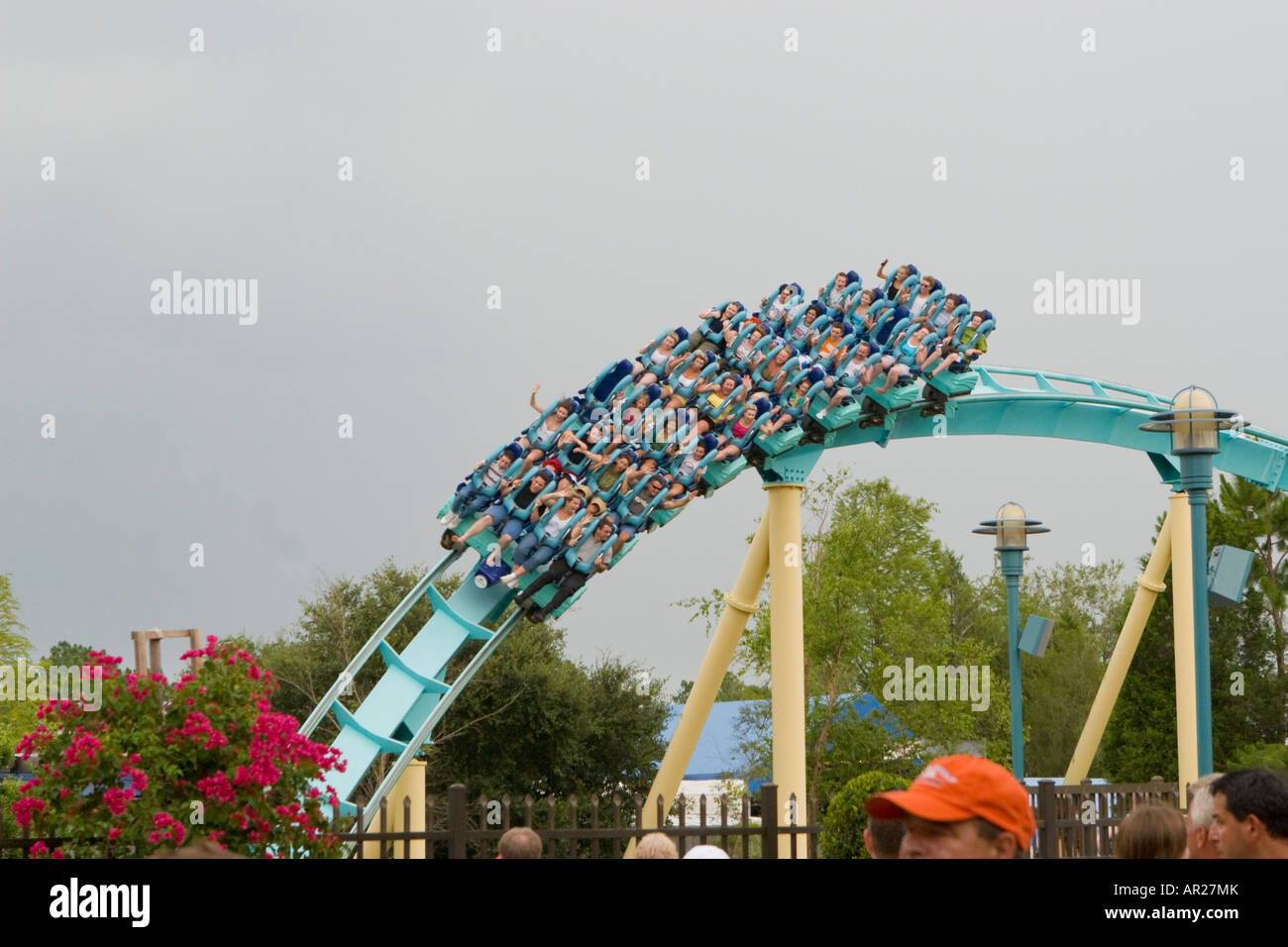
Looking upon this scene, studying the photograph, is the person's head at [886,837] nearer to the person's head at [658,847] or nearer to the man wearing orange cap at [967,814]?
the man wearing orange cap at [967,814]

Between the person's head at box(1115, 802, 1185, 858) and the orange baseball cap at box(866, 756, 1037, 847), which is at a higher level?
the orange baseball cap at box(866, 756, 1037, 847)

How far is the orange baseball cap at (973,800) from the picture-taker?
2.42m

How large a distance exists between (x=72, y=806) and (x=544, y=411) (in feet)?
25.1

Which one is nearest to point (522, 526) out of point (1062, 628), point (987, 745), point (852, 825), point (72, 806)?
point (852, 825)

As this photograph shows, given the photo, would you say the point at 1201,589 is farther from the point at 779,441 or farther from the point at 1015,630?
the point at 1015,630

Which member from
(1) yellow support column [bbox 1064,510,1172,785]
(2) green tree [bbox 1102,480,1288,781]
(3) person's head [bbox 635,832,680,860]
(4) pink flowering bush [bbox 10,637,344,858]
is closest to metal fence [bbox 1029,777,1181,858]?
(1) yellow support column [bbox 1064,510,1172,785]

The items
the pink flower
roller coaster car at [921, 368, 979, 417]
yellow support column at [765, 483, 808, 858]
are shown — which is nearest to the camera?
the pink flower

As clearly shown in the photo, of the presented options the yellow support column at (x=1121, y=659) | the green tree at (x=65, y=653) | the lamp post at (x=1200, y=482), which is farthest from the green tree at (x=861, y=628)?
the green tree at (x=65, y=653)

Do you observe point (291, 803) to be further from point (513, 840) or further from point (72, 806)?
point (513, 840)

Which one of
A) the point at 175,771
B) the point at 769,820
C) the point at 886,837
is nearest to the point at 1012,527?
the point at 769,820

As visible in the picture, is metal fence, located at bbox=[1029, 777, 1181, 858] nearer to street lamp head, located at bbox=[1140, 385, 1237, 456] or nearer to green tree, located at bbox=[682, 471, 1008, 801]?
street lamp head, located at bbox=[1140, 385, 1237, 456]

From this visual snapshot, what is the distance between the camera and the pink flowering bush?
710 cm

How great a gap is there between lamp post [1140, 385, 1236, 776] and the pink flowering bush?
6.24 meters
